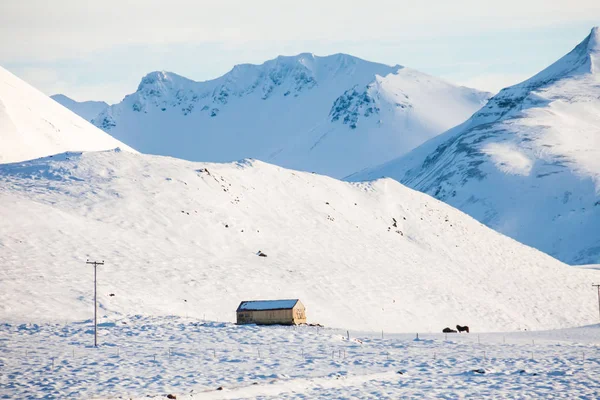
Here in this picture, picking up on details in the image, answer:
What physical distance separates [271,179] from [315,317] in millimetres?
35413

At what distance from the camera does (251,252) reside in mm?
90688

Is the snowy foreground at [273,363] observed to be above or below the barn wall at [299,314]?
below

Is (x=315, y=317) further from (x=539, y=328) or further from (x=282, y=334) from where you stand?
(x=539, y=328)

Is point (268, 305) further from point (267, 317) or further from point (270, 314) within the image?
point (267, 317)

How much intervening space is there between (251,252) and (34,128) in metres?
59.3

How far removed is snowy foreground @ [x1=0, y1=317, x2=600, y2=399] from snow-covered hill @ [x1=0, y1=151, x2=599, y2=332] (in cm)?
834

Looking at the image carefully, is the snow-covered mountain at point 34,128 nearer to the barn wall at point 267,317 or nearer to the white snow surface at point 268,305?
the white snow surface at point 268,305

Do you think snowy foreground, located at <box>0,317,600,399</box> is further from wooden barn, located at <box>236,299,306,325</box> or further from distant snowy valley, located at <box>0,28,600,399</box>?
wooden barn, located at <box>236,299,306,325</box>

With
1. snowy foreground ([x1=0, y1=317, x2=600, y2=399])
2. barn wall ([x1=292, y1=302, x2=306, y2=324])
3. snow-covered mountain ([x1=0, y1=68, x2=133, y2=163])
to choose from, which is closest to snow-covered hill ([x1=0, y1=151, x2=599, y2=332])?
barn wall ([x1=292, y1=302, x2=306, y2=324])

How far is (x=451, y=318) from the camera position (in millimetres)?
86438

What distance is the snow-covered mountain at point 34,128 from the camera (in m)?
128

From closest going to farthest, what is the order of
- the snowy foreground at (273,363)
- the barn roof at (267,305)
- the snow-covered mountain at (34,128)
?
the snowy foreground at (273,363)
the barn roof at (267,305)
the snow-covered mountain at (34,128)

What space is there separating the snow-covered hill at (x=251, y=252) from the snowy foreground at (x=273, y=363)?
27.4 ft

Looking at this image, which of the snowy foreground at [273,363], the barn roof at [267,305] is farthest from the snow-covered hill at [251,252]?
the snowy foreground at [273,363]
